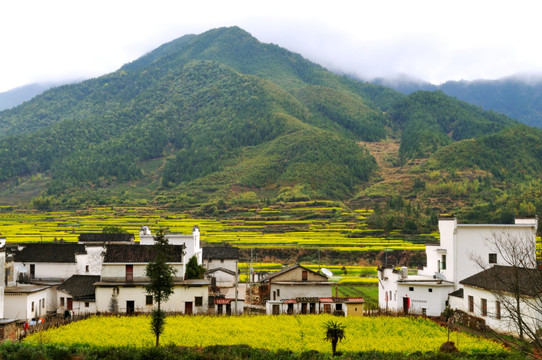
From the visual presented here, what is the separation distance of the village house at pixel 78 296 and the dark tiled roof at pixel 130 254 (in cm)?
250

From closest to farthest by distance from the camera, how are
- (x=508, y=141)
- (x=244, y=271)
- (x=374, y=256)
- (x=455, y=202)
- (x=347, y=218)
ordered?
(x=244, y=271), (x=374, y=256), (x=347, y=218), (x=455, y=202), (x=508, y=141)

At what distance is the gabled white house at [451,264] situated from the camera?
39844mm

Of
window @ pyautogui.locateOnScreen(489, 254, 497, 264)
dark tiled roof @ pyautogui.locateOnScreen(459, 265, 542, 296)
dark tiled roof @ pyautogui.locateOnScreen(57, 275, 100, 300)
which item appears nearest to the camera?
dark tiled roof @ pyautogui.locateOnScreen(459, 265, 542, 296)

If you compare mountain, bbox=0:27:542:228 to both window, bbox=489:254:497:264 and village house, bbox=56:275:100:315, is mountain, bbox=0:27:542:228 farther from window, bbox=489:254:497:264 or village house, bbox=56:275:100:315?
village house, bbox=56:275:100:315

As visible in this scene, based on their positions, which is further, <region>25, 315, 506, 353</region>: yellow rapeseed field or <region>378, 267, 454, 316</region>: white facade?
<region>378, 267, 454, 316</region>: white facade

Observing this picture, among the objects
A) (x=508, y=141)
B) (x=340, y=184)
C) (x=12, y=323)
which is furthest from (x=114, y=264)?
(x=508, y=141)

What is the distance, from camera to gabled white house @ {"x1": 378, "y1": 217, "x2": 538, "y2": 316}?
3984cm

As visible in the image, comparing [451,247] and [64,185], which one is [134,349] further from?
[64,185]

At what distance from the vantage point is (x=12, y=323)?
2945 centimetres

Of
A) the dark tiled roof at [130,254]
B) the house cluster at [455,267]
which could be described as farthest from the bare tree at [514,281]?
the dark tiled roof at [130,254]

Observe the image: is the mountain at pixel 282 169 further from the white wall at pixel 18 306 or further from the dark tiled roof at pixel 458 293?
the white wall at pixel 18 306

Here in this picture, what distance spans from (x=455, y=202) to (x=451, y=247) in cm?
8195

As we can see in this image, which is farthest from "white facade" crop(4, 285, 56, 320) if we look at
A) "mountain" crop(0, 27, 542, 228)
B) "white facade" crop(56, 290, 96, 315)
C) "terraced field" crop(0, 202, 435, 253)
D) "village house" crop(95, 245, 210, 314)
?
"mountain" crop(0, 27, 542, 228)

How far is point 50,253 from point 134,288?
→ 11.8 m
